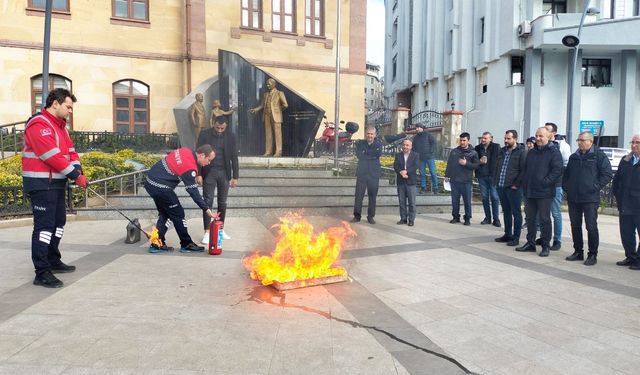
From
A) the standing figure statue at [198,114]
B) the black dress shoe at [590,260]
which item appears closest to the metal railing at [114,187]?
the standing figure statue at [198,114]

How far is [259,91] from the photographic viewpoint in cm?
1498

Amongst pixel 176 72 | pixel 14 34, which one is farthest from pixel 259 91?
pixel 14 34

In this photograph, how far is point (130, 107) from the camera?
68.2 ft

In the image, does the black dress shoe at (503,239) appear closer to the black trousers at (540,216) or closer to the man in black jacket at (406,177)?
the black trousers at (540,216)

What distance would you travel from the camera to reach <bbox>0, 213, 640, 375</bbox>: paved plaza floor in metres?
3.25

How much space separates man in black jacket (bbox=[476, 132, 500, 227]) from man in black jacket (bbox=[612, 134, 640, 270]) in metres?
3.00

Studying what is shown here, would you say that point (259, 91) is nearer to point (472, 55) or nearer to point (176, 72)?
point (176, 72)

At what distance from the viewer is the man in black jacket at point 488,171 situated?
951cm

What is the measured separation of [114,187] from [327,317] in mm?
8823

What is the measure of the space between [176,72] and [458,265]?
18219 mm

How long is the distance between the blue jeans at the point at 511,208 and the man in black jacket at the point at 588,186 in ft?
3.30

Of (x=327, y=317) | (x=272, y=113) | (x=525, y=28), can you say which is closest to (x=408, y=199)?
(x=327, y=317)

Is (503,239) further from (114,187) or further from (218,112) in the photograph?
(218,112)

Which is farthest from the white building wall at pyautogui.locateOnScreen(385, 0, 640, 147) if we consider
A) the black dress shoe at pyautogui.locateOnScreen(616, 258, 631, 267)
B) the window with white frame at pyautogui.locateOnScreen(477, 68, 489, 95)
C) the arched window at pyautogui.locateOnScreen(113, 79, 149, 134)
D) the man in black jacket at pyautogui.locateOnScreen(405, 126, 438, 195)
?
the black dress shoe at pyautogui.locateOnScreen(616, 258, 631, 267)
